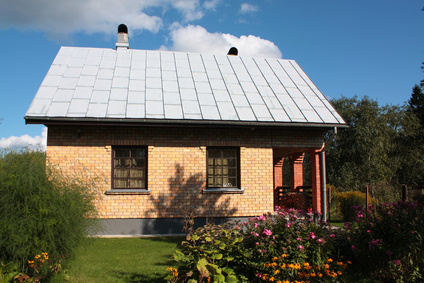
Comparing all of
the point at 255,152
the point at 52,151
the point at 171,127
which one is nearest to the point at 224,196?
the point at 255,152

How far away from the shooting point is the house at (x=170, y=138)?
1017 cm

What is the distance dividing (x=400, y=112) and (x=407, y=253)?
3419 cm

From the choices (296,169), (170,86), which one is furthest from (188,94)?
(296,169)

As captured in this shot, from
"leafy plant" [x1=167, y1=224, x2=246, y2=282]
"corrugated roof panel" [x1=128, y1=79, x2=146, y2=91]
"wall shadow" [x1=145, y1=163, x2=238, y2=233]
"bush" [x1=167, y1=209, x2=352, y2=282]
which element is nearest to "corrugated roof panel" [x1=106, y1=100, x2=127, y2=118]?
"corrugated roof panel" [x1=128, y1=79, x2=146, y2=91]

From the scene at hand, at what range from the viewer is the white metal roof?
33.4 ft

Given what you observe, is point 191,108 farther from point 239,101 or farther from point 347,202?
point 347,202

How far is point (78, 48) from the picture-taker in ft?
44.2

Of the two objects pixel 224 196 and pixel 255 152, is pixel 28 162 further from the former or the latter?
pixel 255 152

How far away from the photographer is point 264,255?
17.3 ft

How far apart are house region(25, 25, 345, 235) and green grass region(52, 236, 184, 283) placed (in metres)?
1.21

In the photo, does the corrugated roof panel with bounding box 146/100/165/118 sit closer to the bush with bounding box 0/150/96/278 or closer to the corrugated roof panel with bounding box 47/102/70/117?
the corrugated roof panel with bounding box 47/102/70/117

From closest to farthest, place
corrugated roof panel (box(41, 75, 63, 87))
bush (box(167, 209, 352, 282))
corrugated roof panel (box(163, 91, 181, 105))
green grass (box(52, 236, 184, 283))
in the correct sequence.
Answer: bush (box(167, 209, 352, 282))
green grass (box(52, 236, 184, 283))
corrugated roof panel (box(163, 91, 181, 105))
corrugated roof panel (box(41, 75, 63, 87))

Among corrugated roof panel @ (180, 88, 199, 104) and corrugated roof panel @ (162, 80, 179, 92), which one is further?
corrugated roof panel @ (162, 80, 179, 92)

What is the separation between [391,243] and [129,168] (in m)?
7.02
